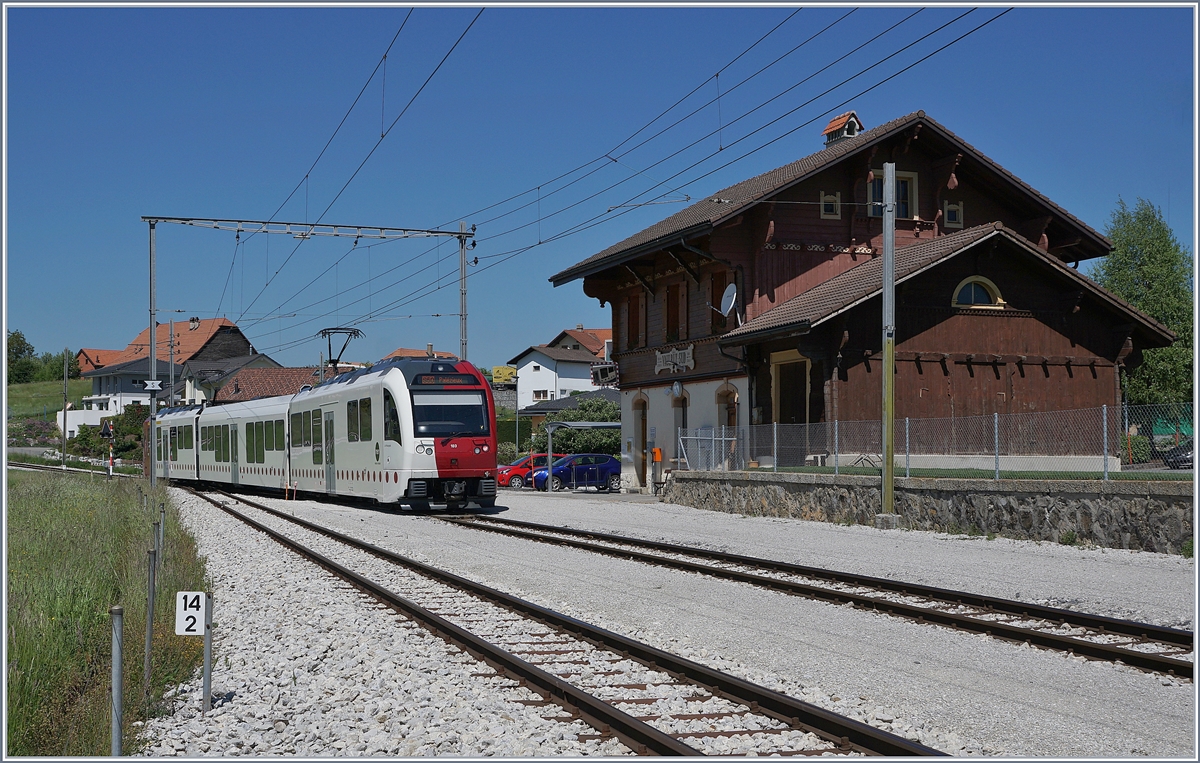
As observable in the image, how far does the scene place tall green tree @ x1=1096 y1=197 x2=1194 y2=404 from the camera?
5141cm

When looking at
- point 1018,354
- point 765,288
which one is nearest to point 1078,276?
point 1018,354

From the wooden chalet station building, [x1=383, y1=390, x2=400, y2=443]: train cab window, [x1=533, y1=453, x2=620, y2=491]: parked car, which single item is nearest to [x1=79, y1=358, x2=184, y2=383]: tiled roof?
[x1=533, y1=453, x2=620, y2=491]: parked car

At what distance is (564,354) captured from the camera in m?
94.0

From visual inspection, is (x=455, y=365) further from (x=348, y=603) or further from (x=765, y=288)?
(x=348, y=603)

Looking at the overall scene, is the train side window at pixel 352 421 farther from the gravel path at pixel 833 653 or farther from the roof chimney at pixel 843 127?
the roof chimney at pixel 843 127

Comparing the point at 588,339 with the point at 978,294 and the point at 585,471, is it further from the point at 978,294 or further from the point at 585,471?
the point at 978,294

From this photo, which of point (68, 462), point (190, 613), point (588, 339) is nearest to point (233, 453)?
point (190, 613)

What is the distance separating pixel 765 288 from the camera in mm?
29812

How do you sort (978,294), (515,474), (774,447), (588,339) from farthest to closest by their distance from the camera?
(588,339), (515,474), (978,294), (774,447)

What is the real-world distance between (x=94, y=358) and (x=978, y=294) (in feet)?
362

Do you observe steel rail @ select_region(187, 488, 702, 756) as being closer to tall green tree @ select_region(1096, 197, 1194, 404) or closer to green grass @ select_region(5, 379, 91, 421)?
tall green tree @ select_region(1096, 197, 1194, 404)

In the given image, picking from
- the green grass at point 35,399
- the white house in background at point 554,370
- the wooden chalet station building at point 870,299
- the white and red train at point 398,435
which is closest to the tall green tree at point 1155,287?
the wooden chalet station building at point 870,299

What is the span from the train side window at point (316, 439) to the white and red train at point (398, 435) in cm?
2

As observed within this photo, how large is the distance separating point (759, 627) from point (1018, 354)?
19696 mm
